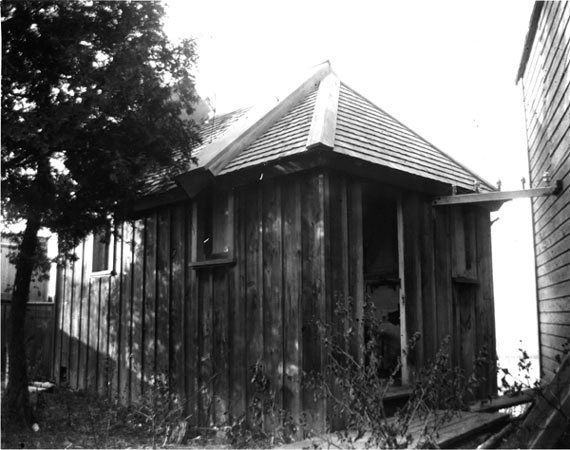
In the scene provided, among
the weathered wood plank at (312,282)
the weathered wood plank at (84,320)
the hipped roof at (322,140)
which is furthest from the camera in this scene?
the weathered wood plank at (84,320)

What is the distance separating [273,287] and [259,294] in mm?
281

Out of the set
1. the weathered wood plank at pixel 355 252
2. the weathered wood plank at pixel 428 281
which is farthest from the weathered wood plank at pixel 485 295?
the weathered wood plank at pixel 355 252

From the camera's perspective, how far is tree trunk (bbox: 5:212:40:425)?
7.30 metres

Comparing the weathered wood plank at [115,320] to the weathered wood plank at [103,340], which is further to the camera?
Answer: the weathered wood plank at [103,340]

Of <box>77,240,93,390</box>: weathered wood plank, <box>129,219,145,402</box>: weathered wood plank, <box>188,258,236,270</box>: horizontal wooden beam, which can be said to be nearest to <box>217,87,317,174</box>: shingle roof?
<box>188,258,236,270</box>: horizontal wooden beam

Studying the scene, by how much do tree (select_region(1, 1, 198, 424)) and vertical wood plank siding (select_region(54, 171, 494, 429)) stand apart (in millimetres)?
1377

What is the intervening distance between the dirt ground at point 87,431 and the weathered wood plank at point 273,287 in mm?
1201

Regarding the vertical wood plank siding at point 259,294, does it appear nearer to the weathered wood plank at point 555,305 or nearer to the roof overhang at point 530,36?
the weathered wood plank at point 555,305

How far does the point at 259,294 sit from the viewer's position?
7.00m

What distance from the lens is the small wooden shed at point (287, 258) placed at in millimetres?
6496

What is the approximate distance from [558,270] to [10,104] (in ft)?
26.9

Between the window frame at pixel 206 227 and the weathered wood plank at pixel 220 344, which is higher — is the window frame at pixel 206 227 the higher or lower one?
the higher one

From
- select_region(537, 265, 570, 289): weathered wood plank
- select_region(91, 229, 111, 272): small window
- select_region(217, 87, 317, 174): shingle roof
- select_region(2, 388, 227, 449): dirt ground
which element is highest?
select_region(217, 87, 317, 174): shingle roof

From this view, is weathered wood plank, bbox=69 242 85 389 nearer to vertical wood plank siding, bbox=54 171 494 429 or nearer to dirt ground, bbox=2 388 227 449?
vertical wood plank siding, bbox=54 171 494 429
